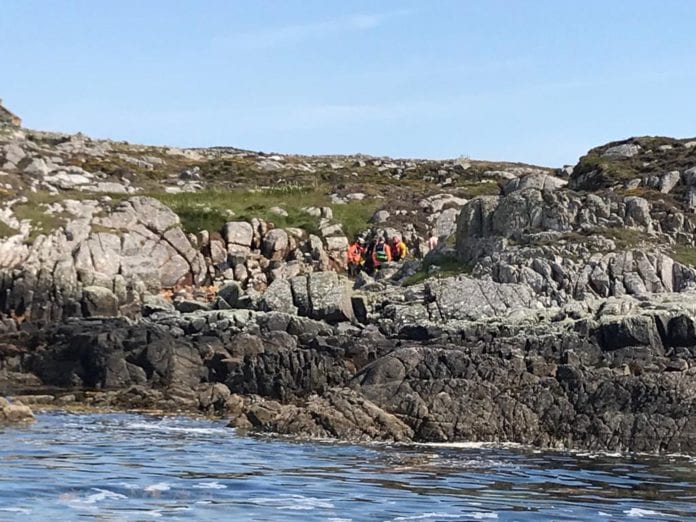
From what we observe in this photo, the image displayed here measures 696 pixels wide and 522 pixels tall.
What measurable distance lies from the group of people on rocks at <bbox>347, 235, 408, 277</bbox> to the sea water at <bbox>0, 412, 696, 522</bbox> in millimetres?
30191

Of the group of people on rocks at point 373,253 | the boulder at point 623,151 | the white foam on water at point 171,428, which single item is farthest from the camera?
the boulder at point 623,151

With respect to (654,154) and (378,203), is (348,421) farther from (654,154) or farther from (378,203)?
(378,203)

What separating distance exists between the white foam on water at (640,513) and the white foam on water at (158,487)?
6623mm

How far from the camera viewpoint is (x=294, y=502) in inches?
622

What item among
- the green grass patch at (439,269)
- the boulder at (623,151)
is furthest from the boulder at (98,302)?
the boulder at (623,151)

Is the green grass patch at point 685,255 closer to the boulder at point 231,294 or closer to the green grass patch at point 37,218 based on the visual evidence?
the boulder at point 231,294

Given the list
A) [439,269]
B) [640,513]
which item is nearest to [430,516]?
[640,513]

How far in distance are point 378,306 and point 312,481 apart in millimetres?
22015

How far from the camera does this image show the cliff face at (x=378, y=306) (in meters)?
24.2

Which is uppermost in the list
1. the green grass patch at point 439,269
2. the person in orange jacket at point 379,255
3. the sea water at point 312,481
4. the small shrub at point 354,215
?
the small shrub at point 354,215

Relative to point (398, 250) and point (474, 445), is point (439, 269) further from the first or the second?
point (474, 445)

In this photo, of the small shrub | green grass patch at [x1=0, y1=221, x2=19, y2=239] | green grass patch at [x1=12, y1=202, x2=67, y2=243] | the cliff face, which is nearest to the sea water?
the cliff face

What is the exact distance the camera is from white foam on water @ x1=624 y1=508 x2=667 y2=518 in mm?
15202

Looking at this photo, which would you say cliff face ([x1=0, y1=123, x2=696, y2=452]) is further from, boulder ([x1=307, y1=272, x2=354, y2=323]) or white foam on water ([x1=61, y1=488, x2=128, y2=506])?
white foam on water ([x1=61, y1=488, x2=128, y2=506])
